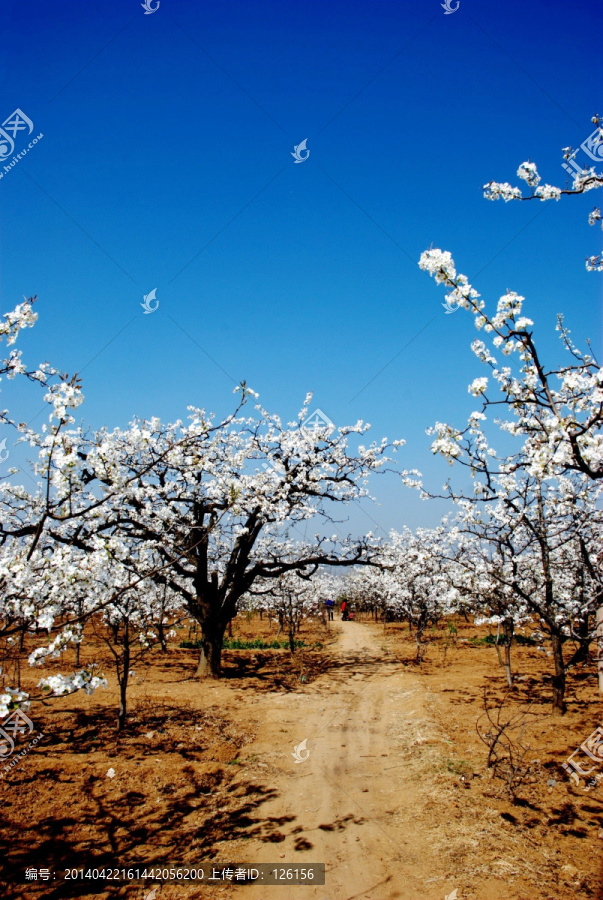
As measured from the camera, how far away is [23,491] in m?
9.58

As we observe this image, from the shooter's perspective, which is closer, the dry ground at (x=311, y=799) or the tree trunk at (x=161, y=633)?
the dry ground at (x=311, y=799)

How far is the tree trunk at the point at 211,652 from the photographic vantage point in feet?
43.0

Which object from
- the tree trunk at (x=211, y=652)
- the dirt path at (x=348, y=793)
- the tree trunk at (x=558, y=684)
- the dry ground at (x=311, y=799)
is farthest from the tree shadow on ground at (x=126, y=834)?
the tree trunk at (x=211, y=652)

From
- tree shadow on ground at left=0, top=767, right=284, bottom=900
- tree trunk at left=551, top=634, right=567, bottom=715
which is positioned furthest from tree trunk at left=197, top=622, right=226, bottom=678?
tree trunk at left=551, top=634, right=567, bottom=715

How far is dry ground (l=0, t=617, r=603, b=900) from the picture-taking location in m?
4.36

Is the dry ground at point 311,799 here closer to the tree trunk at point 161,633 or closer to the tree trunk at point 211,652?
the tree trunk at point 161,633

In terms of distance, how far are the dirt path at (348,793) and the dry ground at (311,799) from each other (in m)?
0.02

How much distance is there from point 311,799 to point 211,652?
784 cm

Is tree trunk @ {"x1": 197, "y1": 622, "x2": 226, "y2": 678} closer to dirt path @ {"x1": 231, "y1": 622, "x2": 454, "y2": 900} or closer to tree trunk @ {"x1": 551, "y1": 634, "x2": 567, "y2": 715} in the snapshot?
dirt path @ {"x1": 231, "y1": 622, "x2": 454, "y2": 900}

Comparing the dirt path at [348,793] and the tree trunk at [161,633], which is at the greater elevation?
the tree trunk at [161,633]

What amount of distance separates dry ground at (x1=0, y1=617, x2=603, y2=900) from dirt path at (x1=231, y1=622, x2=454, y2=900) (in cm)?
2

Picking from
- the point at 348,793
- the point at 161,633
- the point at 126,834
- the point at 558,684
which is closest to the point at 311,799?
the point at 348,793

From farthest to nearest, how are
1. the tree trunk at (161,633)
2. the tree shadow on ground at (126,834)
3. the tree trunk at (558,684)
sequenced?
the tree trunk at (161,633) < the tree trunk at (558,684) < the tree shadow on ground at (126,834)

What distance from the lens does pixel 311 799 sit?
601cm
